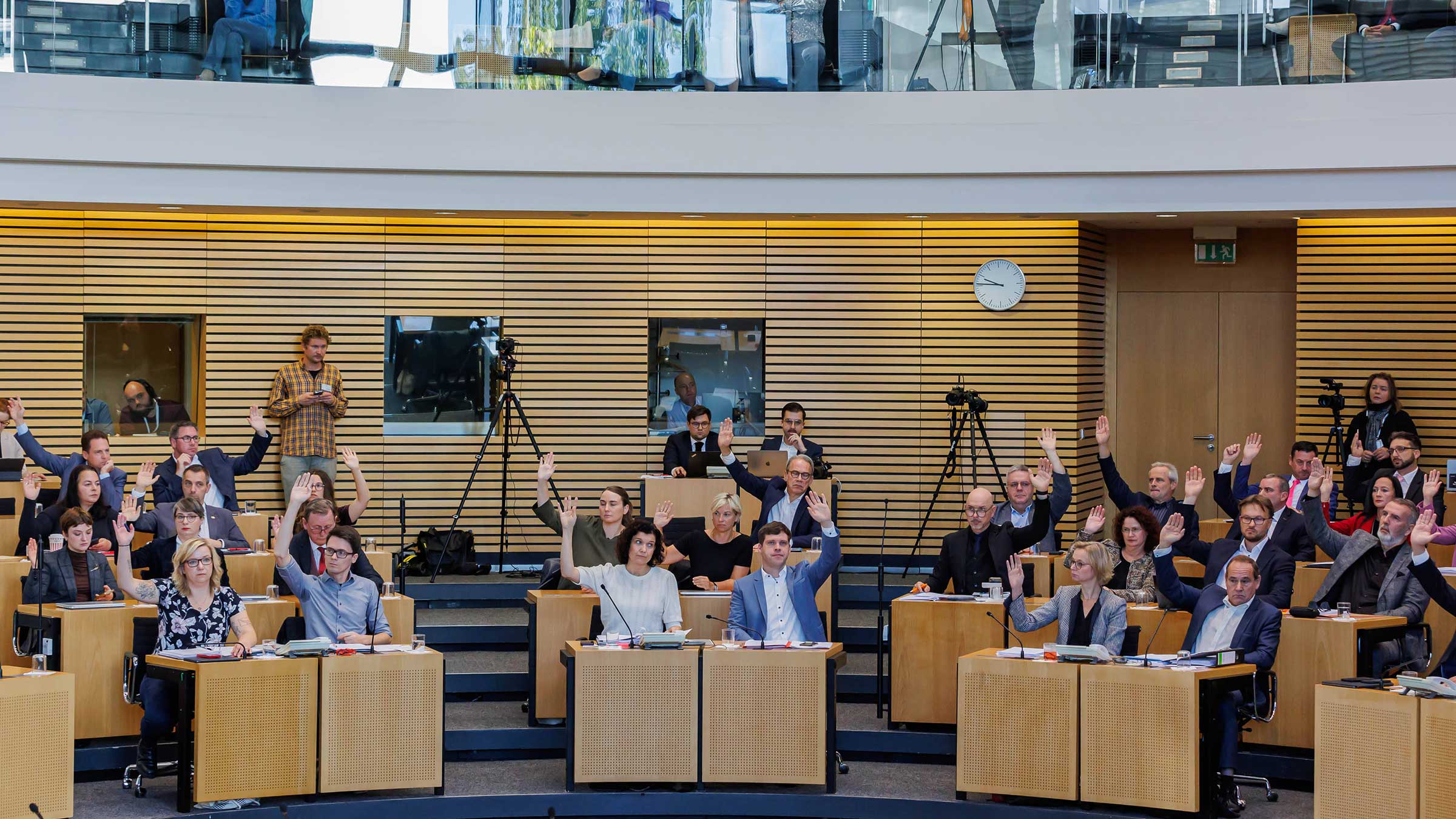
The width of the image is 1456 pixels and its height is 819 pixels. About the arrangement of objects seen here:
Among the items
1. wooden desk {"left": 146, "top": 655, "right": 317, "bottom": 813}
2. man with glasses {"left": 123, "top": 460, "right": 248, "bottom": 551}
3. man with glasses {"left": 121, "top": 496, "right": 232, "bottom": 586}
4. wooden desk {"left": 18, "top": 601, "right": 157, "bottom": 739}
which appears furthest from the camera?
man with glasses {"left": 123, "top": 460, "right": 248, "bottom": 551}

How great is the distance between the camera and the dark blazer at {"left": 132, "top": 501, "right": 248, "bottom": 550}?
28.4 feet

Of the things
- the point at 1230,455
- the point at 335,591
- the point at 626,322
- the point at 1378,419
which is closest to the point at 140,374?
the point at 626,322

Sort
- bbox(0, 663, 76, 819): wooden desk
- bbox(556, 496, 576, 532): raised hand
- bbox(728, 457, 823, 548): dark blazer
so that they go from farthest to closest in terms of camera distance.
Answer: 1. bbox(728, 457, 823, 548): dark blazer
2. bbox(556, 496, 576, 532): raised hand
3. bbox(0, 663, 76, 819): wooden desk

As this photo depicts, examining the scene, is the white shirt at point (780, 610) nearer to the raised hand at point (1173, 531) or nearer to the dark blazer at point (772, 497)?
the dark blazer at point (772, 497)

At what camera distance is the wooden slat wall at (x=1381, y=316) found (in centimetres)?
1119

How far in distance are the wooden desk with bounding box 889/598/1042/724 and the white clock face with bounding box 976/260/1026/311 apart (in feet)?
14.1

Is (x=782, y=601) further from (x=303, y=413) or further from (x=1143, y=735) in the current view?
(x=303, y=413)

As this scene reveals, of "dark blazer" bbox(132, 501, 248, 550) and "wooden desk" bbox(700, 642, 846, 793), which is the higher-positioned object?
"dark blazer" bbox(132, 501, 248, 550)

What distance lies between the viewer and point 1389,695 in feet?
19.4

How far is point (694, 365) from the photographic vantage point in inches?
459

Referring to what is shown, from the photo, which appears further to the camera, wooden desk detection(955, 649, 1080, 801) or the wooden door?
the wooden door

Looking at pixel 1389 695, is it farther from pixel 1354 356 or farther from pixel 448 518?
pixel 448 518

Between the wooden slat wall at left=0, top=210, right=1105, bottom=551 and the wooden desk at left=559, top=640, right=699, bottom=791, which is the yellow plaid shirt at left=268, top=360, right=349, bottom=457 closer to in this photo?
the wooden slat wall at left=0, top=210, right=1105, bottom=551

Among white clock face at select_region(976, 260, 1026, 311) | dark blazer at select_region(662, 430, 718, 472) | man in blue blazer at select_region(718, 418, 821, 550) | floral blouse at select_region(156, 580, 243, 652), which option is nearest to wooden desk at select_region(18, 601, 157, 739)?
floral blouse at select_region(156, 580, 243, 652)
